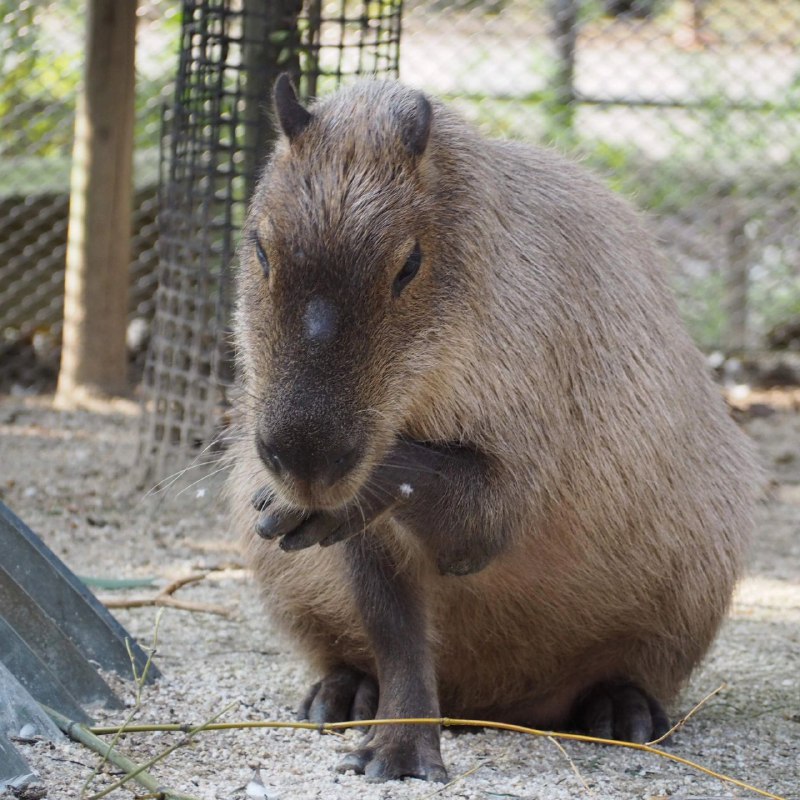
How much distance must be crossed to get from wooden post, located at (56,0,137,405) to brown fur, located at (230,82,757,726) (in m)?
3.68

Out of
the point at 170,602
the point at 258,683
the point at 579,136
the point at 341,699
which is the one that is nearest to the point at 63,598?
the point at 258,683

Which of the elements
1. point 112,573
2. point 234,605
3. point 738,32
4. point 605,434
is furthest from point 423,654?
point 738,32

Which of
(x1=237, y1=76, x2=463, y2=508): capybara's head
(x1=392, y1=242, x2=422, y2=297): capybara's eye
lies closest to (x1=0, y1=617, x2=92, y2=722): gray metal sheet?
(x1=237, y1=76, x2=463, y2=508): capybara's head

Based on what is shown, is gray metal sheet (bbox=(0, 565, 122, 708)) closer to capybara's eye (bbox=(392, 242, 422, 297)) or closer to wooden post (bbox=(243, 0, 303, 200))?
capybara's eye (bbox=(392, 242, 422, 297))

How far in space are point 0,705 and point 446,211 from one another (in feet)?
4.31

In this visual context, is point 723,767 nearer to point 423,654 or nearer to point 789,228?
point 423,654

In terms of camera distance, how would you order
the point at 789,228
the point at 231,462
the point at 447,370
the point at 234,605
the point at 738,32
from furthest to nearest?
the point at 738,32 → the point at 789,228 → the point at 234,605 → the point at 231,462 → the point at 447,370

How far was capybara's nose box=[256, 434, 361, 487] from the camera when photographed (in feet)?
7.67

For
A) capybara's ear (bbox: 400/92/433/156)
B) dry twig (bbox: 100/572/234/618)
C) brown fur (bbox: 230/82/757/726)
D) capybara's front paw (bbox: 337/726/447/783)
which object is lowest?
dry twig (bbox: 100/572/234/618)

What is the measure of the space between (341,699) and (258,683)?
0.31m

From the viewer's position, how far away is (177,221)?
5.71 m

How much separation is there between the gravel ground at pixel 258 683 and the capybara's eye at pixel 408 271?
983mm

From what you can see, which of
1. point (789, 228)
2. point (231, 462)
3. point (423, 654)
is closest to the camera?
point (423, 654)

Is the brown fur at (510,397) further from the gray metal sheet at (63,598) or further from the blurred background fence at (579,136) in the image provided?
the blurred background fence at (579,136)
